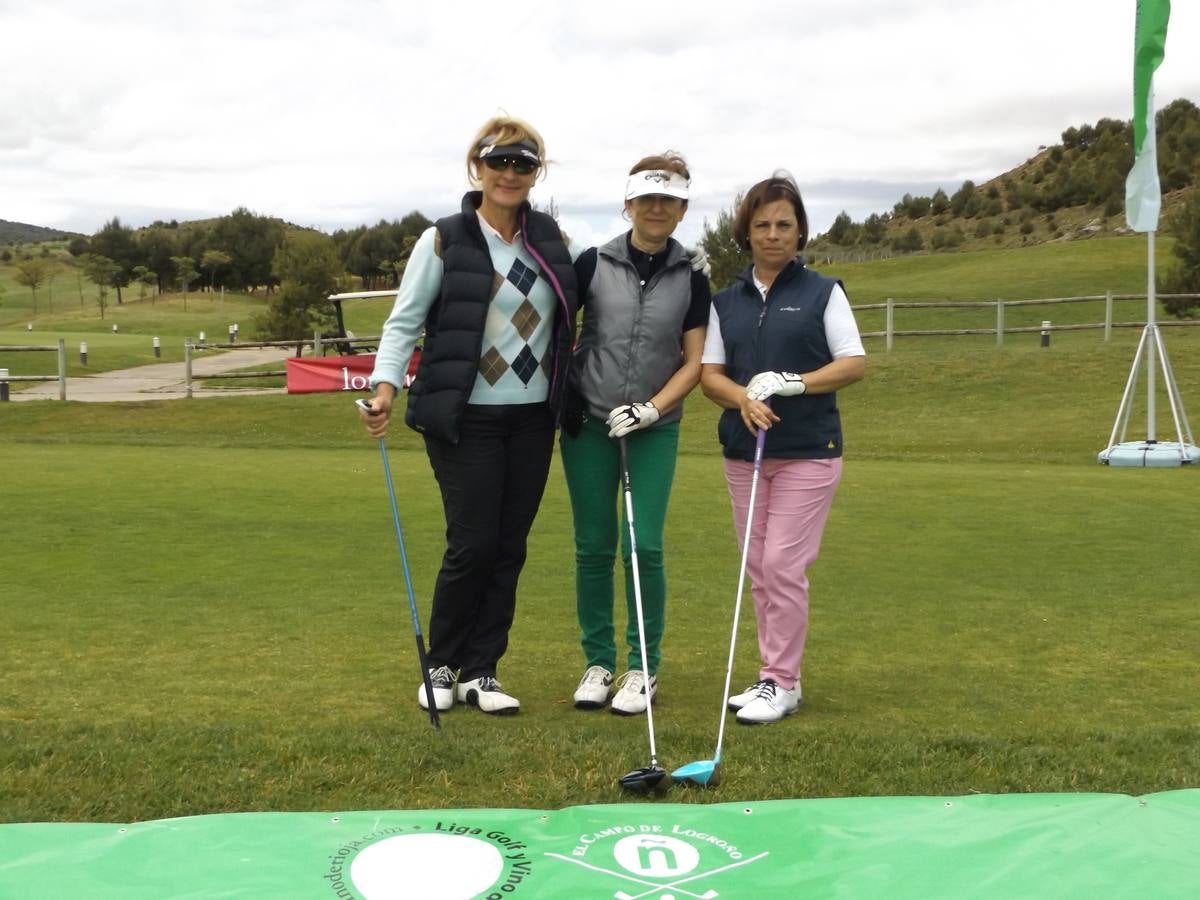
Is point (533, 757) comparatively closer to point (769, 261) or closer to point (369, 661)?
point (369, 661)

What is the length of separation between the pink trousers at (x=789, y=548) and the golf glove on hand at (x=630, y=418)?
0.39 meters

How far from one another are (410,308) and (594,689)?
1.28 m

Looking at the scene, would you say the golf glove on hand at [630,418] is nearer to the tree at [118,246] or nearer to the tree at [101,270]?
the tree at [101,270]

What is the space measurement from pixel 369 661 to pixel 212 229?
5790cm

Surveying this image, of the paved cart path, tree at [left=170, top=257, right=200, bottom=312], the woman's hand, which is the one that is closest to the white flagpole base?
the woman's hand

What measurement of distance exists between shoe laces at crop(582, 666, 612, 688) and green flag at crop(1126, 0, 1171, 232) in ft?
28.1

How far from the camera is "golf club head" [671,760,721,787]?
3.03 metres

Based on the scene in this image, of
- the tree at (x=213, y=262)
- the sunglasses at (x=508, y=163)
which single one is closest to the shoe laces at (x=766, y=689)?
the sunglasses at (x=508, y=163)

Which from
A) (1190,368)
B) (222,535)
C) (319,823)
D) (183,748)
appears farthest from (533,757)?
(1190,368)

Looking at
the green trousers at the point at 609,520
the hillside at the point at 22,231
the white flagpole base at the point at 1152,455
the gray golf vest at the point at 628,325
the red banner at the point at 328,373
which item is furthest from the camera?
the hillside at the point at 22,231

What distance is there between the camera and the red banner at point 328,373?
19141 mm

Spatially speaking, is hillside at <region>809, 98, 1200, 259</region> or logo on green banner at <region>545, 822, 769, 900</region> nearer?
logo on green banner at <region>545, 822, 769, 900</region>

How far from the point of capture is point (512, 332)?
3.77 m

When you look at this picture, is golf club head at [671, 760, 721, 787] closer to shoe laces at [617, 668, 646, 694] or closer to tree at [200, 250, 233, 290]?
shoe laces at [617, 668, 646, 694]
